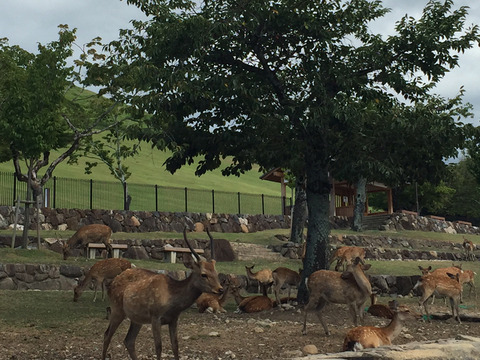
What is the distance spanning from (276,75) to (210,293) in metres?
10.4

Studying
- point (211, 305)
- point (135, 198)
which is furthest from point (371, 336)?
point (135, 198)

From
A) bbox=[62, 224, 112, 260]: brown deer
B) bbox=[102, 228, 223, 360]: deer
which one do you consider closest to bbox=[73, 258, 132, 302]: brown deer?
bbox=[62, 224, 112, 260]: brown deer

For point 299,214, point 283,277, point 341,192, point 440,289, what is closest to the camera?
point 440,289

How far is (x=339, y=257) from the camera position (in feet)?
74.9

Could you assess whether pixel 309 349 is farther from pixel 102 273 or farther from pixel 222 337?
pixel 102 273

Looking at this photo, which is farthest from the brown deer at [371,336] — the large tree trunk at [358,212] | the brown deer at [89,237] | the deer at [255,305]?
the large tree trunk at [358,212]

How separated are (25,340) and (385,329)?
5.64 meters

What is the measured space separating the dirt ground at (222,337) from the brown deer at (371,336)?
983 mm

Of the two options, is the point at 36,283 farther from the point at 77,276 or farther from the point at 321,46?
the point at 321,46

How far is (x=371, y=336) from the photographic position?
9.38 metres

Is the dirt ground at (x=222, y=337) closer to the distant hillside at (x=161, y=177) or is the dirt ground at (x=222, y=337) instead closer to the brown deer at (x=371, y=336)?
the brown deer at (x=371, y=336)

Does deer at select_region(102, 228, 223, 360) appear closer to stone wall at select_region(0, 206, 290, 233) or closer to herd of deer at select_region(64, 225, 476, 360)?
herd of deer at select_region(64, 225, 476, 360)

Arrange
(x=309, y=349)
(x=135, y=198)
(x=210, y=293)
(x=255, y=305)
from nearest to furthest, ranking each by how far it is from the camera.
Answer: (x=210, y=293)
(x=309, y=349)
(x=255, y=305)
(x=135, y=198)

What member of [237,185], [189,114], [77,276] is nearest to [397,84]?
[189,114]
